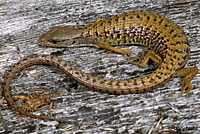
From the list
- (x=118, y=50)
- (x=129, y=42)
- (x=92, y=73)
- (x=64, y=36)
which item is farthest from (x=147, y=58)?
(x=64, y=36)

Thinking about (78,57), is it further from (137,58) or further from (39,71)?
(137,58)

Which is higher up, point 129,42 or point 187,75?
point 129,42

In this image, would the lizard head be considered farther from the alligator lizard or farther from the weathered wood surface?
the weathered wood surface

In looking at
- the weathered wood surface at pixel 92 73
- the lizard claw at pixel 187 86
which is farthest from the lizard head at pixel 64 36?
the lizard claw at pixel 187 86

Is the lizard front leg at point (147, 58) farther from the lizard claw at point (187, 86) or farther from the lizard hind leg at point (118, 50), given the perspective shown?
the lizard claw at point (187, 86)

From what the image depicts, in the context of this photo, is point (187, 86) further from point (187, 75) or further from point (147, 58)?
point (147, 58)

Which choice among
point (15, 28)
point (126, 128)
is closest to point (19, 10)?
point (15, 28)
